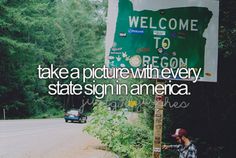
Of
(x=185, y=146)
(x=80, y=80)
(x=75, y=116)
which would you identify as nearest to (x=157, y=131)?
(x=185, y=146)

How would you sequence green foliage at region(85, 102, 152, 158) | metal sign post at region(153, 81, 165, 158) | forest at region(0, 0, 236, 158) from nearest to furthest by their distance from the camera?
metal sign post at region(153, 81, 165, 158), forest at region(0, 0, 236, 158), green foliage at region(85, 102, 152, 158)

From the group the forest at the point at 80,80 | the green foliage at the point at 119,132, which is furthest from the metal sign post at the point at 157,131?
the green foliage at the point at 119,132

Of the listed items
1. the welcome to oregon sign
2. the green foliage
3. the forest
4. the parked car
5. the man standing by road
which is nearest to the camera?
the man standing by road

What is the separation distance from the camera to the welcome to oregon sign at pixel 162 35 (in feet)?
33.4

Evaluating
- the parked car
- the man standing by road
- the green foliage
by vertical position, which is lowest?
the parked car

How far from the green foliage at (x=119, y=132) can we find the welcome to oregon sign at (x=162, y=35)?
18.1 feet

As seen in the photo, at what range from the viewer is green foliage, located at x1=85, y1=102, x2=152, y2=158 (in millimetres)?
15992

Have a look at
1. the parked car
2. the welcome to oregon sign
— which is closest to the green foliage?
the welcome to oregon sign

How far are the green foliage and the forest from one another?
0.16ft

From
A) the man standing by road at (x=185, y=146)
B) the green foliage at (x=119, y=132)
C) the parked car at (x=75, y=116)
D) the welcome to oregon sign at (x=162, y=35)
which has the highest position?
the welcome to oregon sign at (x=162, y=35)

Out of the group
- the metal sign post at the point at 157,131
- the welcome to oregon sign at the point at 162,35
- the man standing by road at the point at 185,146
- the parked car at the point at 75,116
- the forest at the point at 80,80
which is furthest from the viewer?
the parked car at the point at 75,116

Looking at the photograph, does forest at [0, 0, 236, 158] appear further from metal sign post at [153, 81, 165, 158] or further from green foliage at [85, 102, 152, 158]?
metal sign post at [153, 81, 165, 158]

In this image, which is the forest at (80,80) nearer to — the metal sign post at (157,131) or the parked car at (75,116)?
the parked car at (75,116)

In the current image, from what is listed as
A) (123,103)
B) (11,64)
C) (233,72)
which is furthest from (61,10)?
(233,72)
